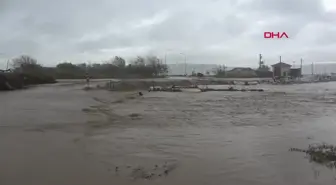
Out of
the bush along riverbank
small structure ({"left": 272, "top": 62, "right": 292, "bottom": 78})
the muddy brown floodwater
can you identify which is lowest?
the muddy brown floodwater

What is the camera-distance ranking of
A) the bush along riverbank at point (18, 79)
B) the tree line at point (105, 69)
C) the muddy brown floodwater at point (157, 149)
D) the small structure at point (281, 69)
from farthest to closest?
1. the small structure at point (281, 69)
2. the tree line at point (105, 69)
3. the bush along riverbank at point (18, 79)
4. the muddy brown floodwater at point (157, 149)

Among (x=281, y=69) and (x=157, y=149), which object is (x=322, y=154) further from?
(x=281, y=69)

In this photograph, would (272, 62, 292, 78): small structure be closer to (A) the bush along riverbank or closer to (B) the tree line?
(B) the tree line

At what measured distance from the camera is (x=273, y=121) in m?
17.2

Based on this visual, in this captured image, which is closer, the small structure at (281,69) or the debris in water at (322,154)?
the debris in water at (322,154)

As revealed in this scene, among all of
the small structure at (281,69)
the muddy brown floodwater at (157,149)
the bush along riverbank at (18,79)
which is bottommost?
the muddy brown floodwater at (157,149)

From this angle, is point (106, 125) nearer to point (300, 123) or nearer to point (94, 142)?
point (94, 142)

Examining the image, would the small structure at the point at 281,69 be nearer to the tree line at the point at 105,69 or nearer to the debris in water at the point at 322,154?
the tree line at the point at 105,69

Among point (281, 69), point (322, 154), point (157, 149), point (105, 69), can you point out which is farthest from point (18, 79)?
point (281, 69)

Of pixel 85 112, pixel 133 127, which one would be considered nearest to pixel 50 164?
pixel 133 127

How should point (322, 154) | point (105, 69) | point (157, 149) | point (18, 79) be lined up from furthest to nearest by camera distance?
point (105, 69), point (18, 79), point (157, 149), point (322, 154)

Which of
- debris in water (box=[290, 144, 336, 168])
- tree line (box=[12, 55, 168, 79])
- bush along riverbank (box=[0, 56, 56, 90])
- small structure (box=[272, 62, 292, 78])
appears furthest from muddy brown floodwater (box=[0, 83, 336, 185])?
small structure (box=[272, 62, 292, 78])

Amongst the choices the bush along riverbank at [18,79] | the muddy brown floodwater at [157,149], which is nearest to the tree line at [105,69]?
the bush along riverbank at [18,79]

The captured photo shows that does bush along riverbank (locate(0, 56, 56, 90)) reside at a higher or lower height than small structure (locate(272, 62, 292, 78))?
lower
